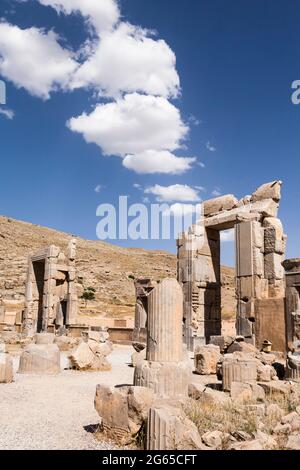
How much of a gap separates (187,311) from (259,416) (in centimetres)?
1143

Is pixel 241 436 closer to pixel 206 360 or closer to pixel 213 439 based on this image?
pixel 213 439

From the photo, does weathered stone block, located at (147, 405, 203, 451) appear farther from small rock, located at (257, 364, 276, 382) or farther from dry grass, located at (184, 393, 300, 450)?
small rock, located at (257, 364, 276, 382)

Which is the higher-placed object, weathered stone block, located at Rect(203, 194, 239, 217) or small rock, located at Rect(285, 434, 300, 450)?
weathered stone block, located at Rect(203, 194, 239, 217)

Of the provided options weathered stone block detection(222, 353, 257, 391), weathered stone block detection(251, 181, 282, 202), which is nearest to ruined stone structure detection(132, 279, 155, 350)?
weathered stone block detection(251, 181, 282, 202)

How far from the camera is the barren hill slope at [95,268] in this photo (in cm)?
4172

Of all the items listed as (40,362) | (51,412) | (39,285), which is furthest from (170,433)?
(39,285)

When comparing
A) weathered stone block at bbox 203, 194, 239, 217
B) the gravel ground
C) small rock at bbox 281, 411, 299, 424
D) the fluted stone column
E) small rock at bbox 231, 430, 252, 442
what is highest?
weathered stone block at bbox 203, 194, 239, 217

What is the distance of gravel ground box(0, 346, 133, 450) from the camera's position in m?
5.20

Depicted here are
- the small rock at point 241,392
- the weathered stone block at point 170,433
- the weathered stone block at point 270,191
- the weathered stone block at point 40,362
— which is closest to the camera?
the weathered stone block at point 170,433

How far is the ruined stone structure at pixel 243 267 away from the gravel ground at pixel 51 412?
4917 mm

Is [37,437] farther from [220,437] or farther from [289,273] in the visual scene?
[289,273]

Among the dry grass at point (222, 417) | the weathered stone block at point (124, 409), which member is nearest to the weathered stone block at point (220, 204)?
the dry grass at point (222, 417)

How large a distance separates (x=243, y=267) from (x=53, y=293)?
10.7 meters

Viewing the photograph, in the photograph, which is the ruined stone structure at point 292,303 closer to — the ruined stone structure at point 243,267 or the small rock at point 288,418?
the ruined stone structure at point 243,267
